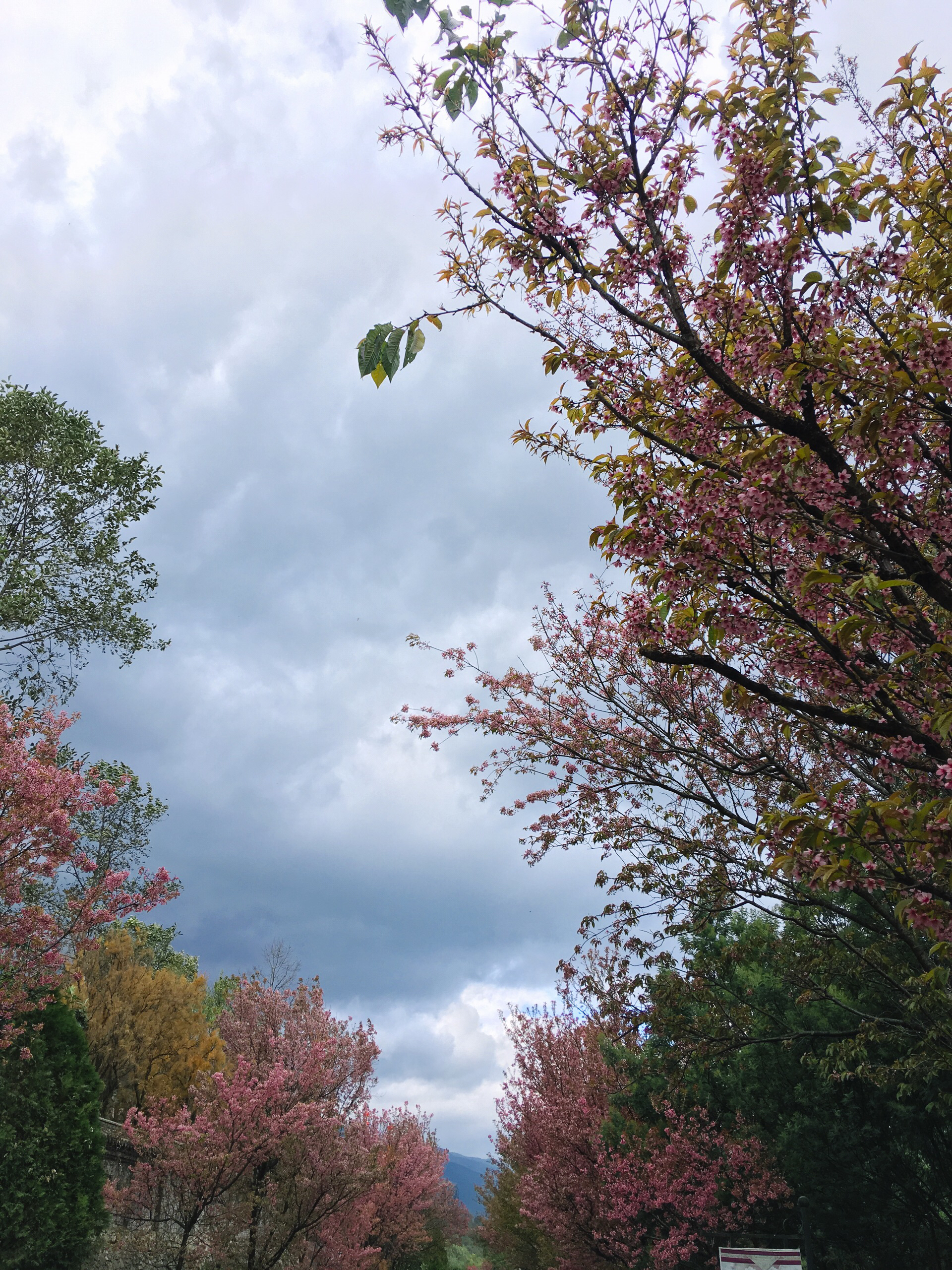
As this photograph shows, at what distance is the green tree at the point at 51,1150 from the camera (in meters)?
10.7

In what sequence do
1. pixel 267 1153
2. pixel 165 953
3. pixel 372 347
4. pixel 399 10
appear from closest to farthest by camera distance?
pixel 399 10 → pixel 372 347 → pixel 267 1153 → pixel 165 953

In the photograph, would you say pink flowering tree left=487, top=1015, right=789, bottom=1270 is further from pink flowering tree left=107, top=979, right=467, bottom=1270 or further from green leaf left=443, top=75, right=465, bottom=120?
green leaf left=443, top=75, right=465, bottom=120

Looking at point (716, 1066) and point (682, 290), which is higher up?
point (682, 290)

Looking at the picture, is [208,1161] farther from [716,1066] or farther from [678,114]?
[678,114]

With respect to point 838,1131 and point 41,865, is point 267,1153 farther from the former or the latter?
point 838,1131

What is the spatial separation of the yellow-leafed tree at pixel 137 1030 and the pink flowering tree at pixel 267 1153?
3.64 metres

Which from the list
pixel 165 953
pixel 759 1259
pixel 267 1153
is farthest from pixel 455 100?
pixel 165 953

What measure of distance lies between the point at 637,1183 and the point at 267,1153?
717cm

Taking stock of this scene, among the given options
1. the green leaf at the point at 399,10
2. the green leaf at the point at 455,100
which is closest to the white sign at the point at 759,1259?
the green leaf at the point at 455,100

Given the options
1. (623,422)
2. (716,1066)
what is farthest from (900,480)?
(716,1066)

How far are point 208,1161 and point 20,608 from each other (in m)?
10.0

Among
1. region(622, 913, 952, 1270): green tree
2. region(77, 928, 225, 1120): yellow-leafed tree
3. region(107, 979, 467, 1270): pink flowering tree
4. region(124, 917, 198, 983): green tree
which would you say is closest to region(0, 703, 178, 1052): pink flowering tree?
region(107, 979, 467, 1270): pink flowering tree

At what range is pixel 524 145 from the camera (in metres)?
4.25

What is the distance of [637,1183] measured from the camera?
606 inches
